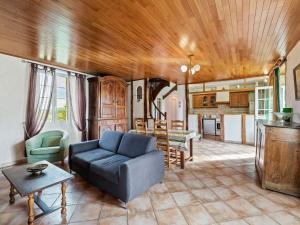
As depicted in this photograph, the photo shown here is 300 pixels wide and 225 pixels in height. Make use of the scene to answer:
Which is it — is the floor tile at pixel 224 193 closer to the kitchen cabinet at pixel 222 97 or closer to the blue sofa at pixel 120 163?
the blue sofa at pixel 120 163

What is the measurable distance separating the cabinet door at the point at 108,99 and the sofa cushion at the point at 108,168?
243 centimetres

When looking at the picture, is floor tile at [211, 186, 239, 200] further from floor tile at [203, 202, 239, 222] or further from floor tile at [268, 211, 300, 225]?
floor tile at [268, 211, 300, 225]

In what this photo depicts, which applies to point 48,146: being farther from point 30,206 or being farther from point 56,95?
point 30,206

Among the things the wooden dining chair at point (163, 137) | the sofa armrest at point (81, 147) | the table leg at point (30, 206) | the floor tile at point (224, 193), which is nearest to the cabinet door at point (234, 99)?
the wooden dining chair at point (163, 137)

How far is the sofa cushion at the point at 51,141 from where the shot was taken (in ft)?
13.2

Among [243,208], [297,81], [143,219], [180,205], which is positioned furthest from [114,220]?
[297,81]

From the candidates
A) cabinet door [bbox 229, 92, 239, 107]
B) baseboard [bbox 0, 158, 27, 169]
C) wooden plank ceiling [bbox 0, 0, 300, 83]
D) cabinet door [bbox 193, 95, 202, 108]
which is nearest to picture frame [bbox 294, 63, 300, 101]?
wooden plank ceiling [bbox 0, 0, 300, 83]

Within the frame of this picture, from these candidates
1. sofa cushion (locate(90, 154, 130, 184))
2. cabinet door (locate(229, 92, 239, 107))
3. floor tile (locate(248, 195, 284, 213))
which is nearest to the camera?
floor tile (locate(248, 195, 284, 213))

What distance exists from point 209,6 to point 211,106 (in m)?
7.47

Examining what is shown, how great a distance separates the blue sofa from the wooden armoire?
1415 millimetres

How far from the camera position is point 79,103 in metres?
4.95

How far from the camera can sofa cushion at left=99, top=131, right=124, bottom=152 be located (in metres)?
3.36

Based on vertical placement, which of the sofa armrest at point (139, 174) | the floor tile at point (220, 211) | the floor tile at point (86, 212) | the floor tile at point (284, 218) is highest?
the sofa armrest at point (139, 174)

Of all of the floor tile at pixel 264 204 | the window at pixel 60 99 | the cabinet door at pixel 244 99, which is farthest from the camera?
the cabinet door at pixel 244 99
